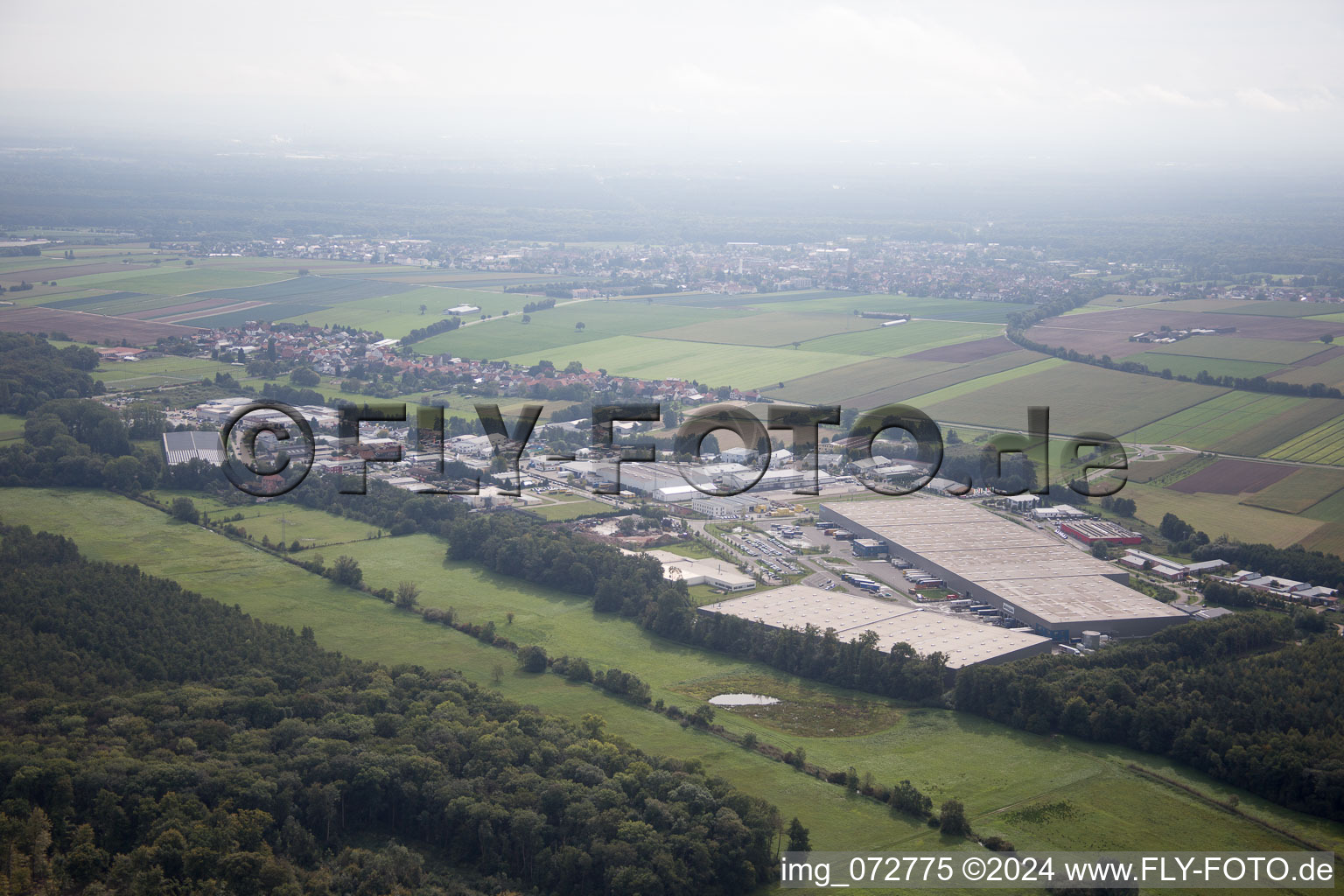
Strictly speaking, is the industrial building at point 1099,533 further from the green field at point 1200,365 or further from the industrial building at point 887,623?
the green field at point 1200,365

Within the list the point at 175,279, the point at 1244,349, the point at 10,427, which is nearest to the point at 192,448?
the point at 10,427

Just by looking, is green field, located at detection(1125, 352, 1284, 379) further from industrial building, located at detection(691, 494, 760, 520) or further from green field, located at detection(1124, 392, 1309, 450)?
industrial building, located at detection(691, 494, 760, 520)

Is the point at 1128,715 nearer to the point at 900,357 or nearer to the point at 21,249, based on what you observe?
the point at 900,357

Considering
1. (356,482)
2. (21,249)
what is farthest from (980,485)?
(21,249)

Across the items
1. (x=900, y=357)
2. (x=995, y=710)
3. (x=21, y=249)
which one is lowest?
(x=995, y=710)

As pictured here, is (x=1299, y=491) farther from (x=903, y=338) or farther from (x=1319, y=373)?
(x=903, y=338)

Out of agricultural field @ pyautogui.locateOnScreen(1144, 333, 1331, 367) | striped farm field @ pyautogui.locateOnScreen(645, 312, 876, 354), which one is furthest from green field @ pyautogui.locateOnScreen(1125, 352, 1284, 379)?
striped farm field @ pyautogui.locateOnScreen(645, 312, 876, 354)
